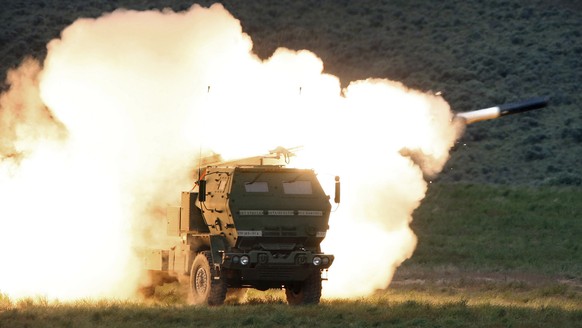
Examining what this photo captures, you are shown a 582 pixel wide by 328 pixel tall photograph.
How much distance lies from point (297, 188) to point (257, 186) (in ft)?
2.80

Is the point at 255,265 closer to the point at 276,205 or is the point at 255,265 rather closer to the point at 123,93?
the point at 276,205

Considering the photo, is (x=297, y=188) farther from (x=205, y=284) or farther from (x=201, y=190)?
(x=205, y=284)

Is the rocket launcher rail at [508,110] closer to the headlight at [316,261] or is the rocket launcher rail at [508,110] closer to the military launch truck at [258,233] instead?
the military launch truck at [258,233]

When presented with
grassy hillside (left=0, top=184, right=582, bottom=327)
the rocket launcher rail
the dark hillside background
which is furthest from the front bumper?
the dark hillside background

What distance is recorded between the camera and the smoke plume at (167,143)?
32.2 m

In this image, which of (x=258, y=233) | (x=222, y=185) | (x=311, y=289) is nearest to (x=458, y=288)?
(x=311, y=289)

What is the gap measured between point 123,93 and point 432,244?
66.9ft

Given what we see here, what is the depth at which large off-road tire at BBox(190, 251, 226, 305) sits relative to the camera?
28500mm

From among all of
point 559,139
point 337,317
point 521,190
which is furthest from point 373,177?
point 559,139

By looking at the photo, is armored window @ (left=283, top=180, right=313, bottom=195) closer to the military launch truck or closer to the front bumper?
the military launch truck

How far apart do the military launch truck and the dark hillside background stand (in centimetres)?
3423

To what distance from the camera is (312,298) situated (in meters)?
29.0

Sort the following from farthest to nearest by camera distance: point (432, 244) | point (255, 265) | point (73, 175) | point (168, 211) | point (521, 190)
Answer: point (521, 190) < point (432, 244) < point (73, 175) < point (168, 211) < point (255, 265)

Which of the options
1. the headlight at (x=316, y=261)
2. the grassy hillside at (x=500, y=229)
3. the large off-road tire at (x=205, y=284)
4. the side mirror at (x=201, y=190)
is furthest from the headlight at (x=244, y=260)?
the grassy hillside at (x=500, y=229)
